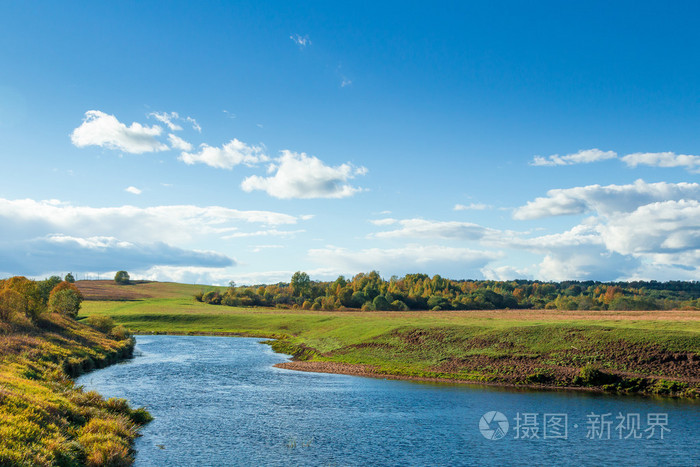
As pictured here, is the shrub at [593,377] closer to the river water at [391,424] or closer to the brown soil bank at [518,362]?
the brown soil bank at [518,362]

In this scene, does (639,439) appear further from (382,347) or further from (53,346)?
(53,346)

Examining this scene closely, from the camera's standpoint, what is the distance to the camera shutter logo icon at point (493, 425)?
3245 centimetres

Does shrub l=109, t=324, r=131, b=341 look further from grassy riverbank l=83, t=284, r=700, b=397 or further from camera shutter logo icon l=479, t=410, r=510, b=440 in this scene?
camera shutter logo icon l=479, t=410, r=510, b=440

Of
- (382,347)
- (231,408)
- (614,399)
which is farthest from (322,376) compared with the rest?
(614,399)

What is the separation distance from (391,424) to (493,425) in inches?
302

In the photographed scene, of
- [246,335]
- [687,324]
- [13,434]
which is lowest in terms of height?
[246,335]

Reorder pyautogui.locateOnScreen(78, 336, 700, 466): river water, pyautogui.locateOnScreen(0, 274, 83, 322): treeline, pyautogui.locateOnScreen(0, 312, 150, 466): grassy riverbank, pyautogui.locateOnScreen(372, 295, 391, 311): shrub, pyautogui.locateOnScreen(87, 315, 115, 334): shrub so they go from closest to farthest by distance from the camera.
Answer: pyautogui.locateOnScreen(0, 312, 150, 466): grassy riverbank → pyautogui.locateOnScreen(78, 336, 700, 466): river water → pyautogui.locateOnScreen(0, 274, 83, 322): treeline → pyautogui.locateOnScreen(87, 315, 115, 334): shrub → pyautogui.locateOnScreen(372, 295, 391, 311): shrub

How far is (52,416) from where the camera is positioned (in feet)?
91.0

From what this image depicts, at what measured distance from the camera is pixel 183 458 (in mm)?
27312

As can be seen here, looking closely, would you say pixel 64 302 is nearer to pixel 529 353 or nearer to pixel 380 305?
pixel 529 353

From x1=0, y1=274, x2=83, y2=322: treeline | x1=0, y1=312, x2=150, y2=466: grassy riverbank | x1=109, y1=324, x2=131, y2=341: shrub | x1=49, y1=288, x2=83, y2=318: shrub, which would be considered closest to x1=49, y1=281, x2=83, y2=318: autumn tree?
x1=49, y1=288, x2=83, y2=318: shrub

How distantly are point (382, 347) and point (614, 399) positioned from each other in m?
35.4

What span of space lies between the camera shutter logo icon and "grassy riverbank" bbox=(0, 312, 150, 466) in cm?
2345

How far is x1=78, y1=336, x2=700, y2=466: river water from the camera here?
2792 centimetres
